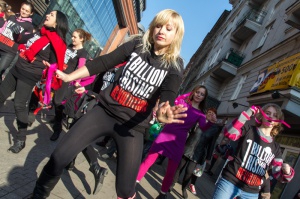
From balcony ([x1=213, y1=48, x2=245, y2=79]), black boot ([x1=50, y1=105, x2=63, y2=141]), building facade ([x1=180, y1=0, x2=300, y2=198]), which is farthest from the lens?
balcony ([x1=213, y1=48, x2=245, y2=79])

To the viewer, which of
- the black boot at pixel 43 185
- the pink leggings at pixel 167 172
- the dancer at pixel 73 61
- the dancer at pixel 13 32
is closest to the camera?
the black boot at pixel 43 185

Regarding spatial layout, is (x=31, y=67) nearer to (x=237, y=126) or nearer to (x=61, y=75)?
(x=61, y=75)

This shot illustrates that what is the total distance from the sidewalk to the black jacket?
82 cm

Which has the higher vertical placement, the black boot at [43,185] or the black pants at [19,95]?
the black pants at [19,95]

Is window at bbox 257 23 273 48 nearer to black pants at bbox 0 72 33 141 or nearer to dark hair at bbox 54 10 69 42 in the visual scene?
dark hair at bbox 54 10 69 42

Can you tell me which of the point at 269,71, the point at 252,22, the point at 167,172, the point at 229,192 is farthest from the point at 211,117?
the point at 252,22

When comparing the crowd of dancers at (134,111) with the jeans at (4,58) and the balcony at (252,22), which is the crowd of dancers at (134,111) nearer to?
the jeans at (4,58)

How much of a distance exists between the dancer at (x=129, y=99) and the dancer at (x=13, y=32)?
3.30m

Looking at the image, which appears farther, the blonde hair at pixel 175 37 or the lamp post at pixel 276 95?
the lamp post at pixel 276 95

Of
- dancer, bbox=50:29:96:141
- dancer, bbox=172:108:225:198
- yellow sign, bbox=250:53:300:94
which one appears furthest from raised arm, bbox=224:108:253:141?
yellow sign, bbox=250:53:300:94

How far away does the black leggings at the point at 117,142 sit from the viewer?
2164 mm

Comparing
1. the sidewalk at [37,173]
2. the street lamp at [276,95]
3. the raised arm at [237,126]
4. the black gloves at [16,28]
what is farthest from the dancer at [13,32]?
the street lamp at [276,95]

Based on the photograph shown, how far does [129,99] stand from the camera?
7.53 feet

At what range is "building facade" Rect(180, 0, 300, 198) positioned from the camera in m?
9.36
